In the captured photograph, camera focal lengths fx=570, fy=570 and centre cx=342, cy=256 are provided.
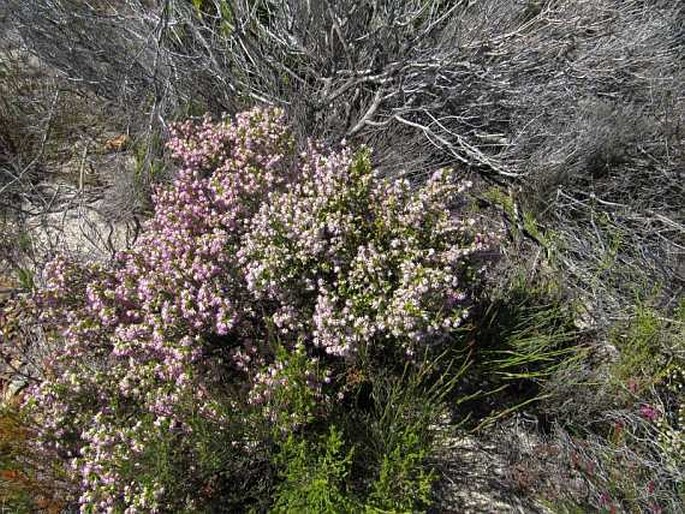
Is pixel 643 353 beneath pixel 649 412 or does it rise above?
above

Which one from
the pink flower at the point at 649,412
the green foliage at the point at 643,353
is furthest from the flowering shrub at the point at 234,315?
the pink flower at the point at 649,412

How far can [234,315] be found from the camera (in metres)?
2.39

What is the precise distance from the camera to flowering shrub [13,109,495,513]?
7.20 ft

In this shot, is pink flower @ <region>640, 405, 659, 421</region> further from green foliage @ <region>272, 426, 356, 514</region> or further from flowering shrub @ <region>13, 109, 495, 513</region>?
green foliage @ <region>272, 426, 356, 514</region>

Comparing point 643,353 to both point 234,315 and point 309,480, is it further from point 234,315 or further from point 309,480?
point 234,315

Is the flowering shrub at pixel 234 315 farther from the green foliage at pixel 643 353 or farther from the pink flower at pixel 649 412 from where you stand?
the pink flower at pixel 649 412

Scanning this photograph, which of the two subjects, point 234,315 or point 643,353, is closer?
point 234,315

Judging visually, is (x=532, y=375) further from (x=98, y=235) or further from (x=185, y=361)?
(x=98, y=235)

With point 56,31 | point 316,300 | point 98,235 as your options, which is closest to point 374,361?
point 316,300

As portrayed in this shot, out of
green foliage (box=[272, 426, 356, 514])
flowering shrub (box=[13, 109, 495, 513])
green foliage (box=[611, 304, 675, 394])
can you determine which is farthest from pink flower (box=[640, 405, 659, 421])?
green foliage (box=[272, 426, 356, 514])

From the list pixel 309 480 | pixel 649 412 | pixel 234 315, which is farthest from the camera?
pixel 649 412

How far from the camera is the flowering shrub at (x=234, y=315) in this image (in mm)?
2195

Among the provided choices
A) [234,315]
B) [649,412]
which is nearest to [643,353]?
[649,412]

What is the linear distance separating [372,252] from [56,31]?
342cm
